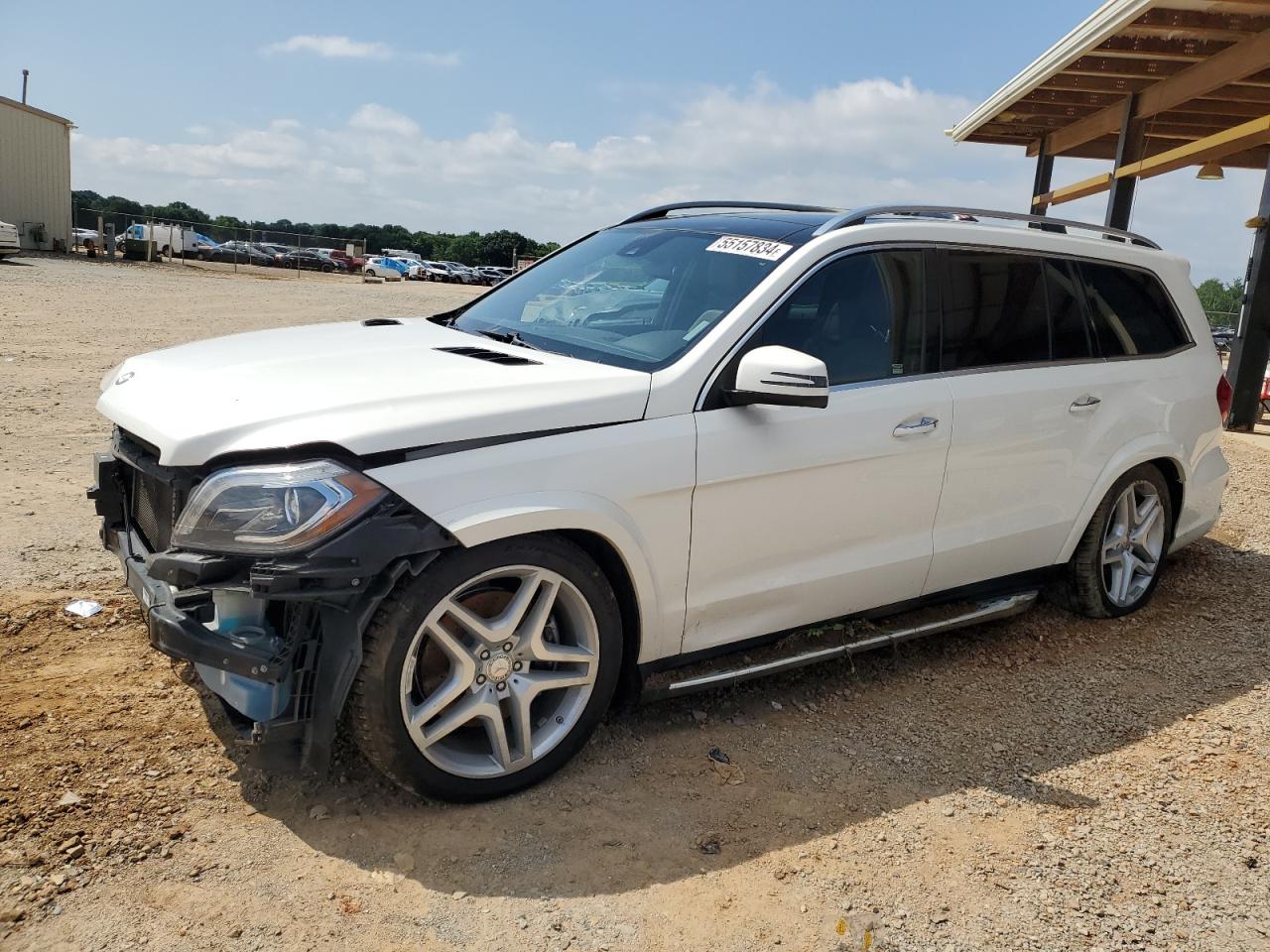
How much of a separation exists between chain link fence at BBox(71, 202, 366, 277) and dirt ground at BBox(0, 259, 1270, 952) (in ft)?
123

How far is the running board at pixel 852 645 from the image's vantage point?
137 inches

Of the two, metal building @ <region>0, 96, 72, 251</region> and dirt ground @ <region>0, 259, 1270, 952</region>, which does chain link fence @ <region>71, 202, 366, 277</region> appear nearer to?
metal building @ <region>0, 96, 72, 251</region>

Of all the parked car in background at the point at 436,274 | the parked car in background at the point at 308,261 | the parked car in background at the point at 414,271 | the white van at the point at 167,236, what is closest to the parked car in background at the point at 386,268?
the parked car in background at the point at 414,271

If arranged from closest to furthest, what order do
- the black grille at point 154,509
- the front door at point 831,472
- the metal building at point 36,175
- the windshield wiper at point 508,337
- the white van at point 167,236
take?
the black grille at point 154,509, the front door at point 831,472, the windshield wiper at point 508,337, the metal building at point 36,175, the white van at point 167,236

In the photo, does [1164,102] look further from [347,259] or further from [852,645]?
[347,259]

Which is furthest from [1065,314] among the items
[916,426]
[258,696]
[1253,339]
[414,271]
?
[414,271]

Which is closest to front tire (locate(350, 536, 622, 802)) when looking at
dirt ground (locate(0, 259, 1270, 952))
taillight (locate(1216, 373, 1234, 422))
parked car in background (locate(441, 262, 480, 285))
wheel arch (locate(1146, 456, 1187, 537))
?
dirt ground (locate(0, 259, 1270, 952))

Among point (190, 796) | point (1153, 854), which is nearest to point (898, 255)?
point (1153, 854)

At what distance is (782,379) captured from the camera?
321 centimetres

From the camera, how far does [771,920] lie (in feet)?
9.07

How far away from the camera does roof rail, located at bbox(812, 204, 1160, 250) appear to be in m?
3.85

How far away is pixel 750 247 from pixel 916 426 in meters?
0.92

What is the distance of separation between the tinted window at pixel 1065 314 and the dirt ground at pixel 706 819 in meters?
1.39

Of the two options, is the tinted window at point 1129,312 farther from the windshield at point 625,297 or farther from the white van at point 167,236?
the white van at point 167,236
